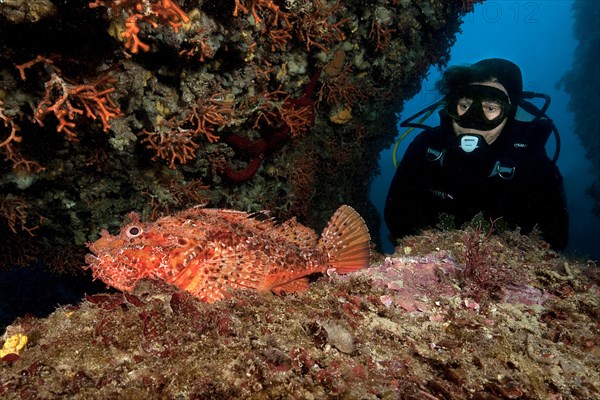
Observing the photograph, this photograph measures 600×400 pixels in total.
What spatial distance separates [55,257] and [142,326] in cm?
490

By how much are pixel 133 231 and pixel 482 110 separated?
546 centimetres

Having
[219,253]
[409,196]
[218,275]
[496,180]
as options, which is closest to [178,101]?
[219,253]

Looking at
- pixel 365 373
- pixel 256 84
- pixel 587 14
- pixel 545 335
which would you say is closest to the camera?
pixel 365 373

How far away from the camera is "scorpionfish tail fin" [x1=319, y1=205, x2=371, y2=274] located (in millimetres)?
3893

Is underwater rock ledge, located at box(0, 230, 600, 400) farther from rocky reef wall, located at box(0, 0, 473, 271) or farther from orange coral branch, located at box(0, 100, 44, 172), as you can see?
orange coral branch, located at box(0, 100, 44, 172)

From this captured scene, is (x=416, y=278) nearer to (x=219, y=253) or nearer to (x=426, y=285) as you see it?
(x=426, y=285)

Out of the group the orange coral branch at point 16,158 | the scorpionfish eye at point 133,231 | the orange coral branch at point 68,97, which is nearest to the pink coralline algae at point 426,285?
the scorpionfish eye at point 133,231

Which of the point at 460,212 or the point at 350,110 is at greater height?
the point at 350,110

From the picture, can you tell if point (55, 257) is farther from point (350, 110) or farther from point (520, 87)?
point (520, 87)

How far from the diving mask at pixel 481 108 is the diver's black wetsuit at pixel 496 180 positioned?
0.29m

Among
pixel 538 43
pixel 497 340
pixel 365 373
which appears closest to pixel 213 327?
pixel 365 373

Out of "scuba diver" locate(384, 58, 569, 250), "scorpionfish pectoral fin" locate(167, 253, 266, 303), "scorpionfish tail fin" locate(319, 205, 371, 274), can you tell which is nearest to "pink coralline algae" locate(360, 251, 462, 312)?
"scorpionfish tail fin" locate(319, 205, 371, 274)

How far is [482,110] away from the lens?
5.57m

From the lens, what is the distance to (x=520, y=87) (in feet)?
19.5
